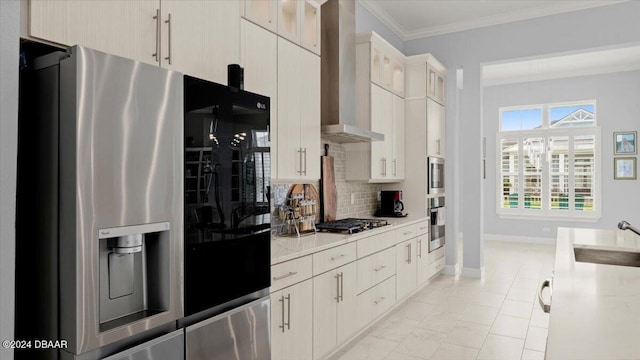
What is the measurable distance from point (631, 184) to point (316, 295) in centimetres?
742

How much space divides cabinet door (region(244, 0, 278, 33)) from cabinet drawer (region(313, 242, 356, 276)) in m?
1.55

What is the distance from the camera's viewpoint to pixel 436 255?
5332 mm

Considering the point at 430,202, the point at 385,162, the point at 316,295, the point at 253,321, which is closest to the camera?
the point at 253,321

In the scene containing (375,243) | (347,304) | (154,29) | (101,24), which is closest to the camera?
(101,24)

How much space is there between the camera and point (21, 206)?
136 centimetres

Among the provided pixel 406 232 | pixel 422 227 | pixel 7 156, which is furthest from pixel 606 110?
pixel 7 156

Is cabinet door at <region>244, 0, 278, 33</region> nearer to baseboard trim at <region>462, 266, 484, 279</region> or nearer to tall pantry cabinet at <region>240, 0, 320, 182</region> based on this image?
tall pantry cabinet at <region>240, 0, 320, 182</region>

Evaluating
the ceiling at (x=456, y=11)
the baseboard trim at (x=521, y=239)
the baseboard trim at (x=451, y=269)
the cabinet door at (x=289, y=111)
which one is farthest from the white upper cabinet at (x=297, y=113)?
the baseboard trim at (x=521, y=239)

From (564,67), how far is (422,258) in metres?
→ 5.36

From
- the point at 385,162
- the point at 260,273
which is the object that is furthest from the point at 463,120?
the point at 260,273

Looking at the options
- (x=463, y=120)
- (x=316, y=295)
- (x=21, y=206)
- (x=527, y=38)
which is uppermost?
(x=527, y=38)

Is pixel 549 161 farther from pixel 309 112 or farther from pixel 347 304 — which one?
pixel 309 112

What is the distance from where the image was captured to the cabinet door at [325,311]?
9.00 feet

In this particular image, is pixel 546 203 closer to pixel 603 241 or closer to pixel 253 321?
pixel 603 241
